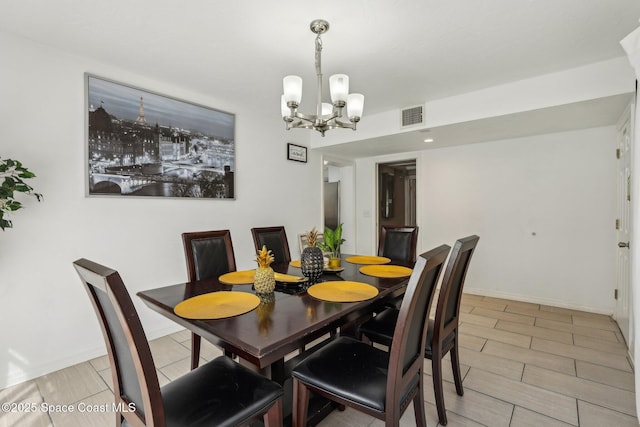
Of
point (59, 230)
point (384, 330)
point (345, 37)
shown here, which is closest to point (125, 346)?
point (384, 330)

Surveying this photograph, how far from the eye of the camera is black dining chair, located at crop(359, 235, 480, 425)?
156 cm

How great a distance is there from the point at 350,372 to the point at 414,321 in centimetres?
36

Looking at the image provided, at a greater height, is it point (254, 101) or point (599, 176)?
point (254, 101)

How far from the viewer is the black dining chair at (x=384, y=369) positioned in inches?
45.3

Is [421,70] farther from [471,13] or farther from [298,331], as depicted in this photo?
[298,331]

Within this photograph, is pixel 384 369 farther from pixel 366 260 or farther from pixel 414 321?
pixel 366 260

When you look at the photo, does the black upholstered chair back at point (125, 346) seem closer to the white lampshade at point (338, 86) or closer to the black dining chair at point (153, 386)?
the black dining chair at point (153, 386)

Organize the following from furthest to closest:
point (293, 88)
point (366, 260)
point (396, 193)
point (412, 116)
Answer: point (396, 193), point (412, 116), point (366, 260), point (293, 88)

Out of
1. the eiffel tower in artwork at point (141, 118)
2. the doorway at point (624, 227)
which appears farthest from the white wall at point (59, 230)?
the doorway at point (624, 227)

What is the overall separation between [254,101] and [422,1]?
Answer: 80.3 inches

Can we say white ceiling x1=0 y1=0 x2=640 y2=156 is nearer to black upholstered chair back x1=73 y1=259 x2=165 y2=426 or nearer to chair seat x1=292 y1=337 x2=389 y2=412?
black upholstered chair back x1=73 y1=259 x2=165 y2=426

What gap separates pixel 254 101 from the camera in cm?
327

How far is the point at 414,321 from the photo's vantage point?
1.30m

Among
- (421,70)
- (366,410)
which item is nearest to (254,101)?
(421,70)
